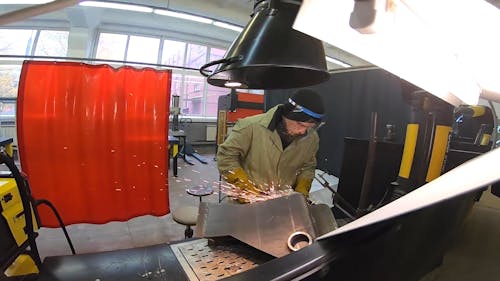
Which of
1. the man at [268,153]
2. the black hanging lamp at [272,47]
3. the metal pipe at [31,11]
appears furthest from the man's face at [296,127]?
the metal pipe at [31,11]

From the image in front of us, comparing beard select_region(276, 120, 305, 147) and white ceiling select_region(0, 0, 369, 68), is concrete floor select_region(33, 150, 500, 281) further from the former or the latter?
white ceiling select_region(0, 0, 369, 68)

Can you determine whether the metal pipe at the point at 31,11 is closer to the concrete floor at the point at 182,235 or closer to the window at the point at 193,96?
the concrete floor at the point at 182,235

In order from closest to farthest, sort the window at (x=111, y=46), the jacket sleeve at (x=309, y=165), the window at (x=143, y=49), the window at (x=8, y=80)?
the jacket sleeve at (x=309, y=165)
the window at (x=8, y=80)
the window at (x=111, y=46)
the window at (x=143, y=49)

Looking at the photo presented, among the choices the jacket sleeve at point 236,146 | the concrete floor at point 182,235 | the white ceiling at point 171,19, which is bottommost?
the concrete floor at point 182,235

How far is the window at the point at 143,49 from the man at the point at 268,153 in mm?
5597

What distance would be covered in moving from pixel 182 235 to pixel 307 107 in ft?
6.07

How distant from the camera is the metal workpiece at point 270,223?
65 centimetres

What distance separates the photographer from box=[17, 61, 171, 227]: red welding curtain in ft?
6.49

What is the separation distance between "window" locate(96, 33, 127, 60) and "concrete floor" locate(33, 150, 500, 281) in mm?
3024

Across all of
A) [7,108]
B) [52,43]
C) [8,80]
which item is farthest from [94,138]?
[52,43]

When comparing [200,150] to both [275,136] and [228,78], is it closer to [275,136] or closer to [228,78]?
[275,136]

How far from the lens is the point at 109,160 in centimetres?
219

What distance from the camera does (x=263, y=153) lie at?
153cm

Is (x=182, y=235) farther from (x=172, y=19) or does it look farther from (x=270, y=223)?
(x=172, y=19)
